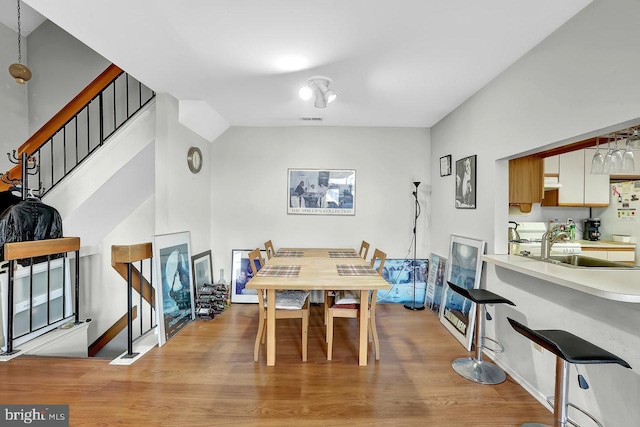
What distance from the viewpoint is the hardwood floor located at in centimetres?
186

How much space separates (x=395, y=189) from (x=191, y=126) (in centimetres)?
297

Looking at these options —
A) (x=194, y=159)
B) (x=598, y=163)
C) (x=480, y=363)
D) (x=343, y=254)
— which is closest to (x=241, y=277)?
(x=343, y=254)

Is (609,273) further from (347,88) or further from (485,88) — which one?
(347,88)

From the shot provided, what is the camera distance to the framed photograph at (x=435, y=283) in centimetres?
371

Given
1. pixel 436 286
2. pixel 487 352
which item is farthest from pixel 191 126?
pixel 487 352

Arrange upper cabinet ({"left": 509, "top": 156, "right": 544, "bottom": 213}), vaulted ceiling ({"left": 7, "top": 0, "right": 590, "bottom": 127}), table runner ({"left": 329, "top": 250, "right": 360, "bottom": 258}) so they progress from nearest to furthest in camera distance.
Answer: vaulted ceiling ({"left": 7, "top": 0, "right": 590, "bottom": 127})
upper cabinet ({"left": 509, "top": 156, "right": 544, "bottom": 213})
table runner ({"left": 329, "top": 250, "right": 360, "bottom": 258})

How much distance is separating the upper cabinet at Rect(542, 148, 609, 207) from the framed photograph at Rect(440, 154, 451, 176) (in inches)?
51.6

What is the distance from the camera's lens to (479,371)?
2359 mm

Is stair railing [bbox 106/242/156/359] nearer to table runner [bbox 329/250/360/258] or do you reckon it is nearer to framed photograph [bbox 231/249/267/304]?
framed photograph [bbox 231/249/267/304]

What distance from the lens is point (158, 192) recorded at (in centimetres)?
318

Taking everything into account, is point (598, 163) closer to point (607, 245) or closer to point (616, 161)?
point (616, 161)

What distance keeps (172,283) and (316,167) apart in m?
2.46

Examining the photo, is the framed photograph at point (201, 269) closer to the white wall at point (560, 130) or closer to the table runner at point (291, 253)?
the table runner at point (291, 253)

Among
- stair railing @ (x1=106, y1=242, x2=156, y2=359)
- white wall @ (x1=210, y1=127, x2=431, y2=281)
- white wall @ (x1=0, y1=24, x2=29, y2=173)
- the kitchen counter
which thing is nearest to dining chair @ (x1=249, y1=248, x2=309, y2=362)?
stair railing @ (x1=106, y1=242, x2=156, y2=359)
